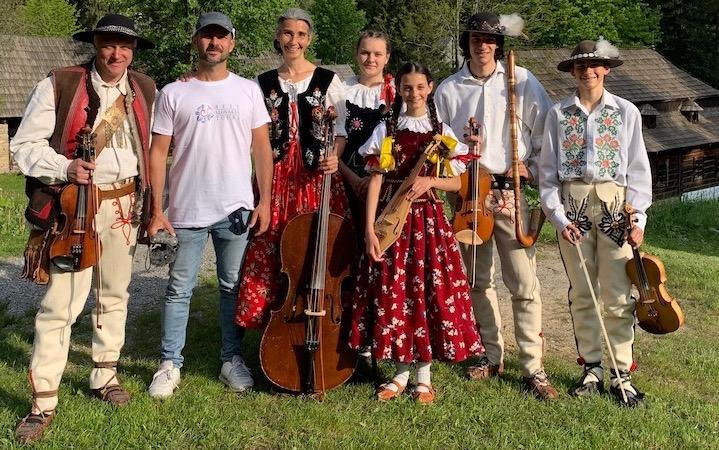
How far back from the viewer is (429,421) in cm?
385

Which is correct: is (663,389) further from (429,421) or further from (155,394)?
(155,394)

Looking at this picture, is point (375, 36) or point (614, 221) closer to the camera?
point (614, 221)

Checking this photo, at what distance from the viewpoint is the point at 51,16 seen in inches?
1690

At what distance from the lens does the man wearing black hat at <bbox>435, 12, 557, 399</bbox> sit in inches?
164

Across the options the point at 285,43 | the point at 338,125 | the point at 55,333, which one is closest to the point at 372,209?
the point at 338,125

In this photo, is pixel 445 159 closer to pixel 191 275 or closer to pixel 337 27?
pixel 191 275

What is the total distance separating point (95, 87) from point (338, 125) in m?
1.35

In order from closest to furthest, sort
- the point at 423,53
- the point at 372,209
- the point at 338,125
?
the point at 372,209, the point at 338,125, the point at 423,53

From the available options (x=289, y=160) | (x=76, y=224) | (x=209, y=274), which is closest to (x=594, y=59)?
(x=289, y=160)

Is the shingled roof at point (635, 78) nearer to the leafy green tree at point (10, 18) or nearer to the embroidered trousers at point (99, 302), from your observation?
the leafy green tree at point (10, 18)

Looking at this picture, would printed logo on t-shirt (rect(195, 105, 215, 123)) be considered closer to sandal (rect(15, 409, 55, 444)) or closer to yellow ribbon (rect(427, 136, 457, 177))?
Answer: yellow ribbon (rect(427, 136, 457, 177))

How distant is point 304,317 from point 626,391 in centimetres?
193

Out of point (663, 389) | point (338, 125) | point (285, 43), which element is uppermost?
point (285, 43)

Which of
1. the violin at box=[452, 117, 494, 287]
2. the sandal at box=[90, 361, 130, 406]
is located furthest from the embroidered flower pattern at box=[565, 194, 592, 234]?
the sandal at box=[90, 361, 130, 406]
